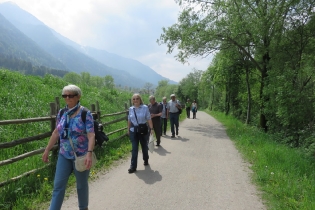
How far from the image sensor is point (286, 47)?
13352 mm

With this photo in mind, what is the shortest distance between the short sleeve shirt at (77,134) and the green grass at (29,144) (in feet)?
4.70

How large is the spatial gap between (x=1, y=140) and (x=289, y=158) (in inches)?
327

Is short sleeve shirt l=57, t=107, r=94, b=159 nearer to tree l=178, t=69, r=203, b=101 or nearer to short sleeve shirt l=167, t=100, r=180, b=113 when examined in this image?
short sleeve shirt l=167, t=100, r=180, b=113

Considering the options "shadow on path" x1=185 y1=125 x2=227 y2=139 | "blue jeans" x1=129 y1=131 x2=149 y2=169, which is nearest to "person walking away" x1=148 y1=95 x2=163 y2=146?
"blue jeans" x1=129 y1=131 x2=149 y2=169

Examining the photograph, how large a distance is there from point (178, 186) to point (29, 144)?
423 cm

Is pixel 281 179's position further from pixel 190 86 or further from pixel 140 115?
pixel 190 86

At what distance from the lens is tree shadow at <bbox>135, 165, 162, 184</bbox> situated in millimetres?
5367

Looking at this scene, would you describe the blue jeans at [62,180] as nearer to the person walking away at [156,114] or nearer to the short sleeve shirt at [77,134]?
the short sleeve shirt at [77,134]

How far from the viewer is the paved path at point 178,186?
4.20 meters

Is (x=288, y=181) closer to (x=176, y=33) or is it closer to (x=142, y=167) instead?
(x=142, y=167)

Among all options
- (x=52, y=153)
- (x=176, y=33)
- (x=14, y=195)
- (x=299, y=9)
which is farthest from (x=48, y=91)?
(x=299, y=9)

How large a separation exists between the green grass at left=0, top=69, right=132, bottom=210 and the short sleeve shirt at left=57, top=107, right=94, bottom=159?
4.70 feet

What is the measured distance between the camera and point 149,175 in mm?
5719

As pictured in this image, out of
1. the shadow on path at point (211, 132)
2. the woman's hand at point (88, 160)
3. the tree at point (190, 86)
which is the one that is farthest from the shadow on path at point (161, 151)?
the tree at point (190, 86)
